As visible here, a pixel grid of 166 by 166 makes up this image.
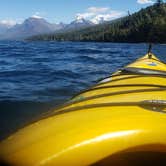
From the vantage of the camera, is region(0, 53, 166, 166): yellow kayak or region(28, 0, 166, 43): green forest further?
region(28, 0, 166, 43): green forest

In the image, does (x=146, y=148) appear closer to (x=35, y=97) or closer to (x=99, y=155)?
(x=99, y=155)

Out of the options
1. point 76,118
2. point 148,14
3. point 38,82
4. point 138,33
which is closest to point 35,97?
point 38,82

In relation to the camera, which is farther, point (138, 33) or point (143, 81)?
point (138, 33)

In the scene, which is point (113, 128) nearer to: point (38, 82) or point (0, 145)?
point (0, 145)

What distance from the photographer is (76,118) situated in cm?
316

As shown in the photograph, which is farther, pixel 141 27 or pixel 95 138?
pixel 141 27

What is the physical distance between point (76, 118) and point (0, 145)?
591mm

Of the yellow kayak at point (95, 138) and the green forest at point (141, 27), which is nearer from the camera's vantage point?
the yellow kayak at point (95, 138)

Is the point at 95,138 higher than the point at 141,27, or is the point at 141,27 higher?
the point at 95,138

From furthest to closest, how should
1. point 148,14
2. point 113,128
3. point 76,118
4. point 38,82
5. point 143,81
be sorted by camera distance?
point 148,14 < point 38,82 < point 143,81 < point 76,118 < point 113,128

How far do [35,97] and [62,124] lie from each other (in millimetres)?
5861

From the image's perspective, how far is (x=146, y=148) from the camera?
2861 millimetres

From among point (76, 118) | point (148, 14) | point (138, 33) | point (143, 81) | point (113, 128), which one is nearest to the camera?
point (113, 128)

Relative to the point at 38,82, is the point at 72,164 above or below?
above
